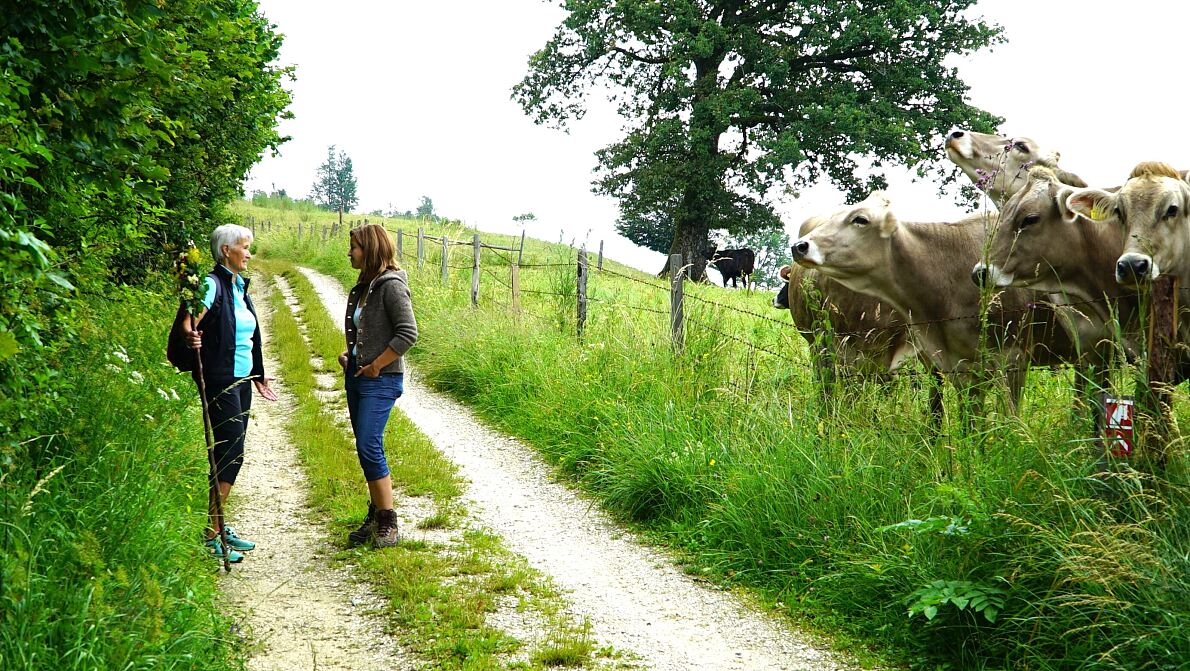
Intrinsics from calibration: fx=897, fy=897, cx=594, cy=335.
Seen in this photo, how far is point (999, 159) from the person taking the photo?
21.4ft

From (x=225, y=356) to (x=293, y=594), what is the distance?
1471mm

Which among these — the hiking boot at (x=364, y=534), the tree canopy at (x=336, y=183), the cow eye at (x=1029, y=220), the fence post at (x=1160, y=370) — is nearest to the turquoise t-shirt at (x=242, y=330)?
the hiking boot at (x=364, y=534)

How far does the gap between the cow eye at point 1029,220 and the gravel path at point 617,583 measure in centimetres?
305

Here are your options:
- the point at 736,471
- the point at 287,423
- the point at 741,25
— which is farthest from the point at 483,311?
the point at 741,25

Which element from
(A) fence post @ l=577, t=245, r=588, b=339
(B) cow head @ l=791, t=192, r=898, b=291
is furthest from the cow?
(A) fence post @ l=577, t=245, r=588, b=339

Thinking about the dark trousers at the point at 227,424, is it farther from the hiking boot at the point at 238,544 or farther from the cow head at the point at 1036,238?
the cow head at the point at 1036,238

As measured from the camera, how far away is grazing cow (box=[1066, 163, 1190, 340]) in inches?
186

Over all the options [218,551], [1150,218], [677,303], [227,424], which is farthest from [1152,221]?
[218,551]

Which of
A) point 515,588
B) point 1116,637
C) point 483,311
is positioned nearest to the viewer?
point 1116,637

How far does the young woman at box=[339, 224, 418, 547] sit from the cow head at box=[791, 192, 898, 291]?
2.96 metres

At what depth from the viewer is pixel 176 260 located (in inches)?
185

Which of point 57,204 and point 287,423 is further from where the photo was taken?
point 287,423

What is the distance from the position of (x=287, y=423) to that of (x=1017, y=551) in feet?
24.0

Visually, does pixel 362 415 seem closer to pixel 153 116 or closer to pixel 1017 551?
pixel 153 116
